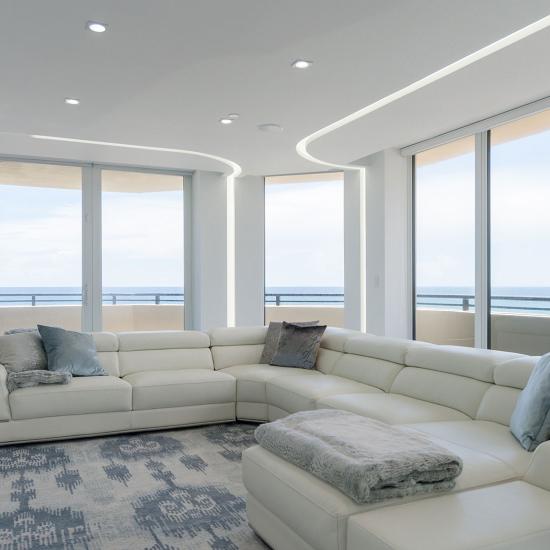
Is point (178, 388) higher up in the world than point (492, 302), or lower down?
lower down

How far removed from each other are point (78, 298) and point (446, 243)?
431 centimetres

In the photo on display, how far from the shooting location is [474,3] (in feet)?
9.64

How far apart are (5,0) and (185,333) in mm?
3317

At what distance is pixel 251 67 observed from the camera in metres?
3.79

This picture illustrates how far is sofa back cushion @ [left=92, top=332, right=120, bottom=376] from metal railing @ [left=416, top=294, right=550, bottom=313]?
3377mm

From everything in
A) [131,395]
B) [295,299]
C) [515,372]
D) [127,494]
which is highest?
[295,299]

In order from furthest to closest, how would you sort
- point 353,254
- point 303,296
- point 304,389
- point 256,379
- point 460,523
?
point 303,296
point 353,254
point 256,379
point 304,389
point 460,523

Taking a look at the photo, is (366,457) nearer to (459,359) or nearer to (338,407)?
(338,407)

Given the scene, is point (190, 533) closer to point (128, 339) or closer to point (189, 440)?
point (189, 440)

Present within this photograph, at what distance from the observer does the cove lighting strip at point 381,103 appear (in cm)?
340

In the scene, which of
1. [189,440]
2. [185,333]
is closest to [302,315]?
[185,333]

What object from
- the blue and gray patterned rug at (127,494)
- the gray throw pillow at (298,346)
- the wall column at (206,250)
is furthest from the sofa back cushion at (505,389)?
the wall column at (206,250)

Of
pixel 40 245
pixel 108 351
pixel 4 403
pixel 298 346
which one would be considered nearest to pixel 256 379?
pixel 298 346

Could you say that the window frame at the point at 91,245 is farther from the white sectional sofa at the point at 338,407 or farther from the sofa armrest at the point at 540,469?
the sofa armrest at the point at 540,469
